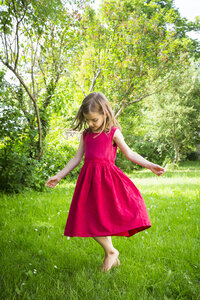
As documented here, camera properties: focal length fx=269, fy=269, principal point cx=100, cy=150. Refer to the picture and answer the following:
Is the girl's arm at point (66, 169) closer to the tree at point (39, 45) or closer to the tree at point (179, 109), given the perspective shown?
the tree at point (39, 45)

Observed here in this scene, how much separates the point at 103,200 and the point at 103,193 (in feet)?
0.21

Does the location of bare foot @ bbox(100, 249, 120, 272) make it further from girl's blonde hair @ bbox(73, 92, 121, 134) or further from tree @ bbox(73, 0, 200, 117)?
tree @ bbox(73, 0, 200, 117)

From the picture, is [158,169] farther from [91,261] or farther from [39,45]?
[39,45]

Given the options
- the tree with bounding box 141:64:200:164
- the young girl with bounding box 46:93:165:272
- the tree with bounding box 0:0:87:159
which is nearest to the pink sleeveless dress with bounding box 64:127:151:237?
the young girl with bounding box 46:93:165:272

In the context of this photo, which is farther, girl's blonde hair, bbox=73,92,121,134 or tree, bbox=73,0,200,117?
tree, bbox=73,0,200,117

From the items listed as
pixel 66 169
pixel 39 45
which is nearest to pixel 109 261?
pixel 66 169

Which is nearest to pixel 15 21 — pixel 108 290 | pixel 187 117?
pixel 108 290

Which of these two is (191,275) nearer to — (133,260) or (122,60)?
(133,260)

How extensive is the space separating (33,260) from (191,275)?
1.60m

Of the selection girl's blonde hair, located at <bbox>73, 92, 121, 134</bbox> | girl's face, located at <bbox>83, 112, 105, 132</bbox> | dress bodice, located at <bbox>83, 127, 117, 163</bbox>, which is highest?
girl's blonde hair, located at <bbox>73, 92, 121, 134</bbox>

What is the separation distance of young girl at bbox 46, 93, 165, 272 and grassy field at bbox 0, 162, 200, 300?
0.92 ft

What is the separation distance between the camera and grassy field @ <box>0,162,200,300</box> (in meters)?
2.25

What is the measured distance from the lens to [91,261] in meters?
2.89

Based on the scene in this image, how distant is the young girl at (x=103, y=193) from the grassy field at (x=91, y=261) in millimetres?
279
